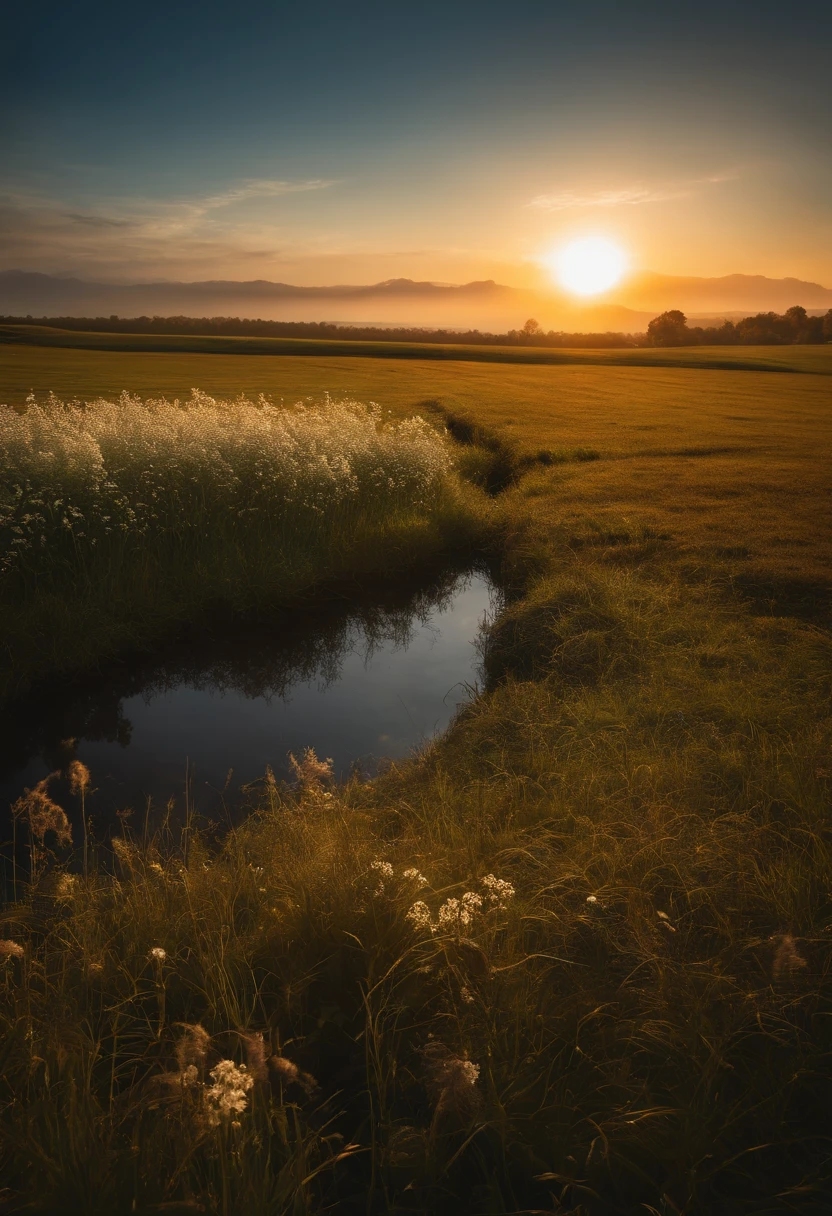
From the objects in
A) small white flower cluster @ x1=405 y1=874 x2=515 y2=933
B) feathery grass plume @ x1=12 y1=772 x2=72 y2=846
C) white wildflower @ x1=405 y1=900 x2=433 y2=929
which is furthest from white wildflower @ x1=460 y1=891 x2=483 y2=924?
feathery grass plume @ x1=12 y1=772 x2=72 y2=846

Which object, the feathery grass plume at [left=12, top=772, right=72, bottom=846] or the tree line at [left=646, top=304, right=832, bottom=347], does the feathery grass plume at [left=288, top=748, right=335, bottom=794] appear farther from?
the tree line at [left=646, top=304, right=832, bottom=347]

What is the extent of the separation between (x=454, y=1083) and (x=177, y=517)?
371 inches

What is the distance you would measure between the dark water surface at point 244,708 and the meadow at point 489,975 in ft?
2.50

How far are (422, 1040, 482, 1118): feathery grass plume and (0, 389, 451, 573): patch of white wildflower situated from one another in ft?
25.8

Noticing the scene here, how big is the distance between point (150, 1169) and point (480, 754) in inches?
163

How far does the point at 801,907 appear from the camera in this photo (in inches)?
126

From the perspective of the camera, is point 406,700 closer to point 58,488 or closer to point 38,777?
point 38,777

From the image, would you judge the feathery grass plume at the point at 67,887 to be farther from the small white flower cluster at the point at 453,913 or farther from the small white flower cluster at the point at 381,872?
the small white flower cluster at the point at 453,913

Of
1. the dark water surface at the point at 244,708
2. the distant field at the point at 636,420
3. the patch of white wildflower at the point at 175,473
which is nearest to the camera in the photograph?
the dark water surface at the point at 244,708

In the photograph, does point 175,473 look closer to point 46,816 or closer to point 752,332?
point 46,816

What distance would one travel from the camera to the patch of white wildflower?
30.6ft

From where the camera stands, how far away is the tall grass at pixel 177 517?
880 centimetres

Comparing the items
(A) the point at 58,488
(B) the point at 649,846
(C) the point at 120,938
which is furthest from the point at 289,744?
(A) the point at 58,488

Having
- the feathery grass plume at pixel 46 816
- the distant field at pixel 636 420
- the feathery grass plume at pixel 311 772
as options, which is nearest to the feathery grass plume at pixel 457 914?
the feathery grass plume at pixel 311 772
